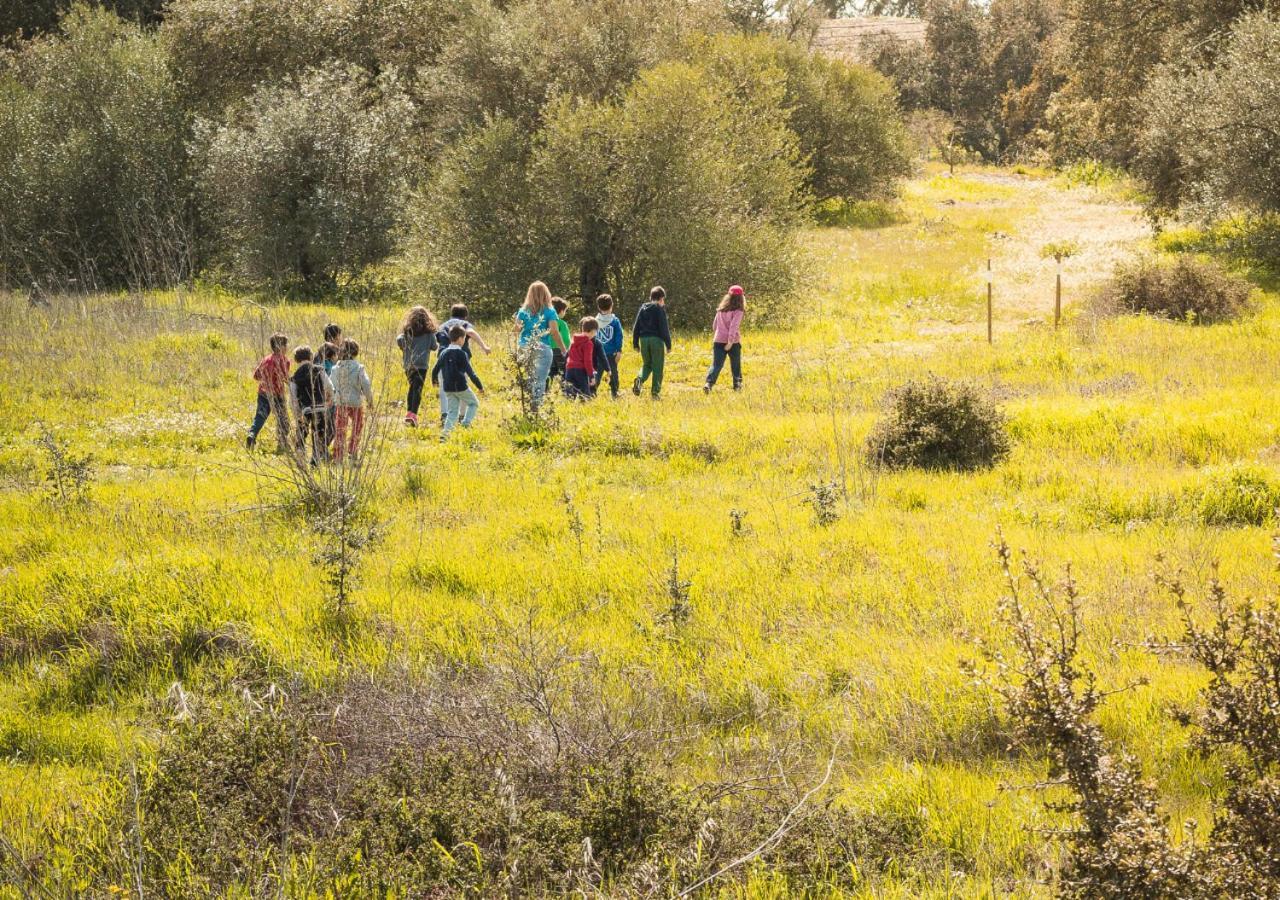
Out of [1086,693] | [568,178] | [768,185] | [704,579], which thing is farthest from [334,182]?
[1086,693]

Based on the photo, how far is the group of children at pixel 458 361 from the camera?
1076cm

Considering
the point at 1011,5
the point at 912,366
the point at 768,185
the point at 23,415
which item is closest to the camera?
the point at 23,415

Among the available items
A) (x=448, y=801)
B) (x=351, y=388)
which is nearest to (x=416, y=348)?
(x=351, y=388)

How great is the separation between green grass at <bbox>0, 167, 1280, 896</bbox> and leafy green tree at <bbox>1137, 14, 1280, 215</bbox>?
9.16 meters

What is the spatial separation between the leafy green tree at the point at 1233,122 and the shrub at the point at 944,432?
50.0ft

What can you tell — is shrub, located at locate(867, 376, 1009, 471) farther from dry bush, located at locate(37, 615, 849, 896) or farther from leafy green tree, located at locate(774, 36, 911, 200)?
leafy green tree, located at locate(774, 36, 911, 200)

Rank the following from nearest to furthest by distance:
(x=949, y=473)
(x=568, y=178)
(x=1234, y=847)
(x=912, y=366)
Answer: (x=1234, y=847)
(x=949, y=473)
(x=912, y=366)
(x=568, y=178)

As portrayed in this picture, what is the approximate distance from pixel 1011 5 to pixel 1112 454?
241 feet

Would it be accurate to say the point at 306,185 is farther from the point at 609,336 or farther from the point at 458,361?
the point at 458,361

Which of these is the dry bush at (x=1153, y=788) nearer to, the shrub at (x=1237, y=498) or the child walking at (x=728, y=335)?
the shrub at (x=1237, y=498)

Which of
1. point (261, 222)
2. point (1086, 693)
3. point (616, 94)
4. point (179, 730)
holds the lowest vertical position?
point (179, 730)

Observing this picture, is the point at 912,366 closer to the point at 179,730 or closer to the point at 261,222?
the point at 179,730

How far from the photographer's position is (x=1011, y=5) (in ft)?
241

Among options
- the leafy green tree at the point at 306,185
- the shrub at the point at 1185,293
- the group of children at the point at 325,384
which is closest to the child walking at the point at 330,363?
the group of children at the point at 325,384
